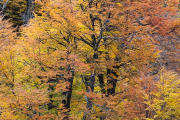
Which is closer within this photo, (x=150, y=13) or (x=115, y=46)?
(x=150, y=13)

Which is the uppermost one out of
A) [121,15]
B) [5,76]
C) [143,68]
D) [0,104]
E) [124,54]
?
[121,15]

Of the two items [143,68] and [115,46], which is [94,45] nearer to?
[115,46]

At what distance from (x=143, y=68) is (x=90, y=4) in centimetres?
490

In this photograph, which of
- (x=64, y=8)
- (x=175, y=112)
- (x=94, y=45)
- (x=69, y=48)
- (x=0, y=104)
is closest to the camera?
(x=175, y=112)

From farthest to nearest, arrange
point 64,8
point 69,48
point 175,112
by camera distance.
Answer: point 69,48, point 64,8, point 175,112

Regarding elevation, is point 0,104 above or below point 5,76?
below

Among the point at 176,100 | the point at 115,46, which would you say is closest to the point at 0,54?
the point at 115,46

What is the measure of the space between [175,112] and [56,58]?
637 cm

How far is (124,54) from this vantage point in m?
10.3

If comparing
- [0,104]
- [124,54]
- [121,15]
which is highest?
[121,15]

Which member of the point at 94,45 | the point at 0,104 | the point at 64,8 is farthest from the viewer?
the point at 94,45

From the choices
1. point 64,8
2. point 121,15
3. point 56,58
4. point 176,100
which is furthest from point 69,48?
point 176,100

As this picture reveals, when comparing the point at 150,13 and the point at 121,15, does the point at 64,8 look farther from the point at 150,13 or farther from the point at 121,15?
the point at 150,13

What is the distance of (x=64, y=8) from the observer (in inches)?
373
